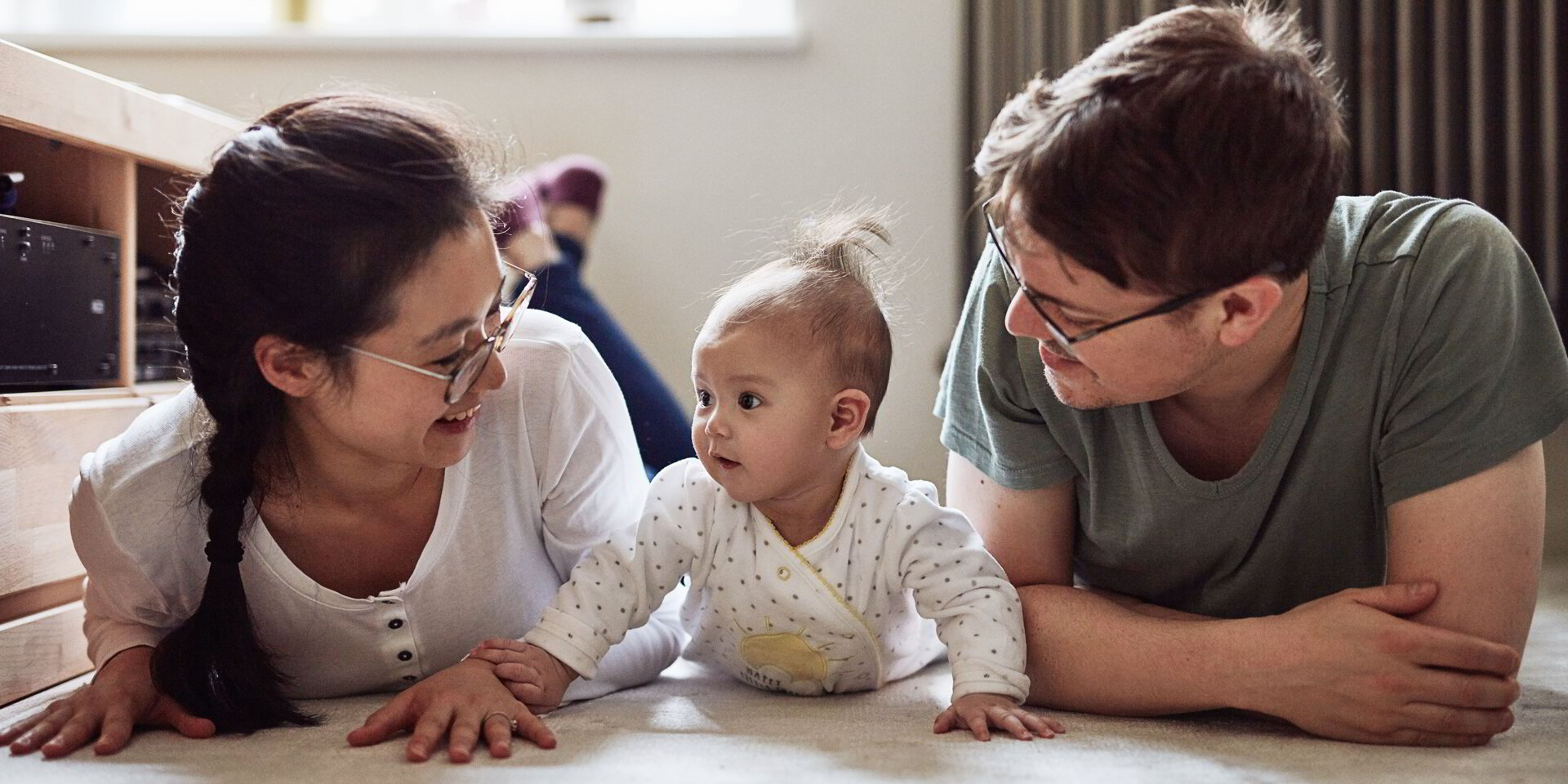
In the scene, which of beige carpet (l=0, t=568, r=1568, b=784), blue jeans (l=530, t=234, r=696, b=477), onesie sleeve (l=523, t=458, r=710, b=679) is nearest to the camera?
beige carpet (l=0, t=568, r=1568, b=784)

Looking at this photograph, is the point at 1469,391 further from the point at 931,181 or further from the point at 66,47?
the point at 66,47

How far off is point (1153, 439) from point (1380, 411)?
20 cm

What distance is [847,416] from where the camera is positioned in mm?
1316

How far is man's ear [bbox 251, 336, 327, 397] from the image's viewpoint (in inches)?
45.6

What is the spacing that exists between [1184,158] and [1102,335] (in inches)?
6.7

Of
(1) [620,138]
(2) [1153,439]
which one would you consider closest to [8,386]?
(2) [1153,439]

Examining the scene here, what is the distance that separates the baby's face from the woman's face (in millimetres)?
209

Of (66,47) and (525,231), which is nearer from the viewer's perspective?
(525,231)

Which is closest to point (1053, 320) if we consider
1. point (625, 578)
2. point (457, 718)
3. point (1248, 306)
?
point (1248, 306)

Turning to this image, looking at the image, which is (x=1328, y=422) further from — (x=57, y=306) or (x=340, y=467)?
(x=57, y=306)

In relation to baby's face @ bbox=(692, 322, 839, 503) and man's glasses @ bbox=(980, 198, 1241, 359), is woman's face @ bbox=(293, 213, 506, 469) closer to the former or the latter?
baby's face @ bbox=(692, 322, 839, 503)

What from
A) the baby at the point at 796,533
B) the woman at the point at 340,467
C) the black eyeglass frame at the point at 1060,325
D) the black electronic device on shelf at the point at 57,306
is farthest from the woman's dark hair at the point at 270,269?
the black eyeglass frame at the point at 1060,325

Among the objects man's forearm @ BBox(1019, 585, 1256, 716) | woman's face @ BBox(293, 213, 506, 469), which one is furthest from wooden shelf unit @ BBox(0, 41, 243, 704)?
man's forearm @ BBox(1019, 585, 1256, 716)

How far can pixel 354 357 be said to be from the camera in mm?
1160
